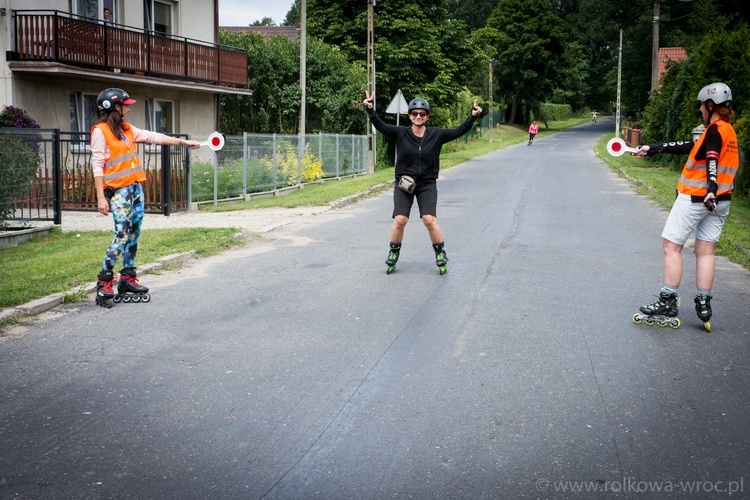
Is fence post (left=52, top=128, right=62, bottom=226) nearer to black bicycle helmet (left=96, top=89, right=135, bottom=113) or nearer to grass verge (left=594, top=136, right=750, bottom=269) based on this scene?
black bicycle helmet (left=96, top=89, right=135, bottom=113)

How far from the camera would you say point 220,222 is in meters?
14.9

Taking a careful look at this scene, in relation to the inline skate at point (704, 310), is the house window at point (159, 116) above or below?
above

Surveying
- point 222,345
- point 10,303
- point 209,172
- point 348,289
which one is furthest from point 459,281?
point 209,172

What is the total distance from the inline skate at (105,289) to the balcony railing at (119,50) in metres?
13.5

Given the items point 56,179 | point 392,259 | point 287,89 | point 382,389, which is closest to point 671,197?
point 392,259

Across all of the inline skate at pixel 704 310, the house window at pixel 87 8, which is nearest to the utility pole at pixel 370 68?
the house window at pixel 87 8

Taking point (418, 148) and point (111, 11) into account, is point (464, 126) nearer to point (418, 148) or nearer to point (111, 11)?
point (418, 148)

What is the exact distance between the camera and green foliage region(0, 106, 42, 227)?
39.2 ft

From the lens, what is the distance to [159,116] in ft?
85.6

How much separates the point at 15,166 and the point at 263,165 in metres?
8.73

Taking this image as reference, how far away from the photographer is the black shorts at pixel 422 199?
9523mm

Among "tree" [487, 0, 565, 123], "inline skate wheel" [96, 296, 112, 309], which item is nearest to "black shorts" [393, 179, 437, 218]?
"inline skate wheel" [96, 296, 112, 309]

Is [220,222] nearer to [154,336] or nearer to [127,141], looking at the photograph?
[127,141]

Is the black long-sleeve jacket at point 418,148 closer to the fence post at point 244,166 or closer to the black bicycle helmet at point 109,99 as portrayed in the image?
the black bicycle helmet at point 109,99
